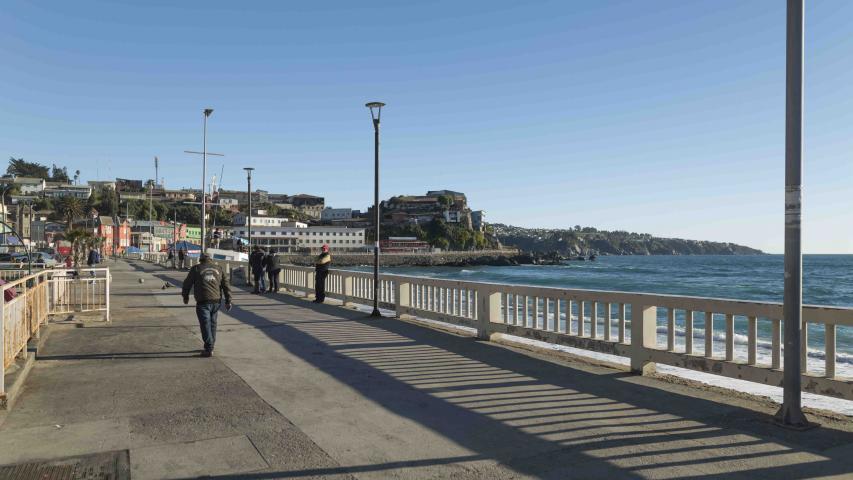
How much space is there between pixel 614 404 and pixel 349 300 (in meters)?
12.0

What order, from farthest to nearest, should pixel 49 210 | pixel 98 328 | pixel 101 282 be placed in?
pixel 49 210, pixel 101 282, pixel 98 328

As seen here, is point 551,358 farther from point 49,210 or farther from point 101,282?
point 49,210

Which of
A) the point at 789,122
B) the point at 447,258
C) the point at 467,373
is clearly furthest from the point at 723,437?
the point at 447,258

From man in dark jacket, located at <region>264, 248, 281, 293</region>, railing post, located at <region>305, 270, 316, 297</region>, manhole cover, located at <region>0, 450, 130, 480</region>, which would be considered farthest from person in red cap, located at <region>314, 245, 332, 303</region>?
manhole cover, located at <region>0, 450, 130, 480</region>

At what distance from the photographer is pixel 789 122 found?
574 centimetres

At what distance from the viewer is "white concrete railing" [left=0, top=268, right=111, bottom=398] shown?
665cm

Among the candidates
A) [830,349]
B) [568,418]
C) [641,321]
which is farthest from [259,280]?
[830,349]

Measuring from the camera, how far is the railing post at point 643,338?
7.94 metres

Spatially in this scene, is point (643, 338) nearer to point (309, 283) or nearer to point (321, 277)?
point (321, 277)

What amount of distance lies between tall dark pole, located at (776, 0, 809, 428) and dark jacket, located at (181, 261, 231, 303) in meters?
7.55

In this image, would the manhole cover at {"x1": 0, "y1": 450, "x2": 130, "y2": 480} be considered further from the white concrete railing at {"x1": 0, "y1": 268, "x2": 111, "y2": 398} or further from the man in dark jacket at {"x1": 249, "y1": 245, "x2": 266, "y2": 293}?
the man in dark jacket at {"x1": 249, "y1": 245, "x2": 266, "y2": 293}

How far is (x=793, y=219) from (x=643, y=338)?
2.71 meters

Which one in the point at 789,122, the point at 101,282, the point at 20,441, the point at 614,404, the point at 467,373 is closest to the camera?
the point at 20,441

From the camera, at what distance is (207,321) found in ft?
30.5
